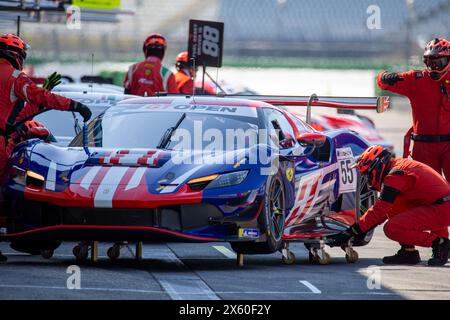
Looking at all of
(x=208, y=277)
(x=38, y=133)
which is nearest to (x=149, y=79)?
(x=38, y=133)

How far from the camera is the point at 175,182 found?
8547mm

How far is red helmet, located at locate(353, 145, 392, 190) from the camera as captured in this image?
9.71 metres

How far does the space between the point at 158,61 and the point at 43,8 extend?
2583 millimetres

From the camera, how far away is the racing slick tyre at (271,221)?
29.0 ft

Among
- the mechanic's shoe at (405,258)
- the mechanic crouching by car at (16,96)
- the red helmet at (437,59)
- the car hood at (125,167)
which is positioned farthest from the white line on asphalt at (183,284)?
the red helmet at (437,59)

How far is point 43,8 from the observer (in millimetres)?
17438

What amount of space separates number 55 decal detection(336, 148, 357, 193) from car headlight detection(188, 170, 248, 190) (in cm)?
212

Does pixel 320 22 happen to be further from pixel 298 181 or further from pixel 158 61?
pixel 298 181

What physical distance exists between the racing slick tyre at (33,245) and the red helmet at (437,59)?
381 cm

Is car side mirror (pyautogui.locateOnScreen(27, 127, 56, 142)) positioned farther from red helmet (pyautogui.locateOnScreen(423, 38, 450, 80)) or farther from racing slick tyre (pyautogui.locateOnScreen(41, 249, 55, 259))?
red helmet (pyautogui.locateOnScreen(423, 38, 450, 80))

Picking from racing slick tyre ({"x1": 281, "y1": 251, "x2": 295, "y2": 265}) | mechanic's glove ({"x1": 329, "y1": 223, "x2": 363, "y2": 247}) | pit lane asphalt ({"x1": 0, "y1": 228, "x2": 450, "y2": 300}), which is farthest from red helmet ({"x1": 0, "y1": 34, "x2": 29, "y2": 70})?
mechanic's glove ({"x1": 329, "y1": 223, "x2": 363, "y2": 247})

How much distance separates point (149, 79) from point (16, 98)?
18.3ft
